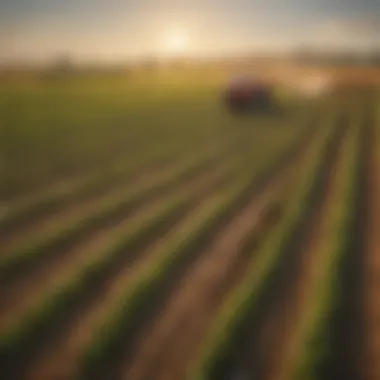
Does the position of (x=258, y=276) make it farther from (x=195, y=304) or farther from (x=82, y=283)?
(x=82, y=283)

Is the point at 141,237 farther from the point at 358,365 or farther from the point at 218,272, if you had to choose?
the point at 358,365

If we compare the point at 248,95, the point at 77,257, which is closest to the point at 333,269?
the point at 248,95

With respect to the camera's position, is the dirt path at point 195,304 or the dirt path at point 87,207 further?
the dirt path at point 87,207

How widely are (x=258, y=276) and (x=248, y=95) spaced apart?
18.4 inches

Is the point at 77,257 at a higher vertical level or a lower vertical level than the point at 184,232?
lower

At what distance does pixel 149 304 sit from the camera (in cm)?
128

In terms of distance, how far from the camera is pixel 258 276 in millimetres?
1282

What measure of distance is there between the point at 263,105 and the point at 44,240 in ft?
2.14

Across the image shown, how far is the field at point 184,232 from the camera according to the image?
1.21 metres

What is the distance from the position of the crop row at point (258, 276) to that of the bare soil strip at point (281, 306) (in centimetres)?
1

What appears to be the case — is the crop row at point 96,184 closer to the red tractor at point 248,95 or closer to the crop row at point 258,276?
the red tractor at point 248,95

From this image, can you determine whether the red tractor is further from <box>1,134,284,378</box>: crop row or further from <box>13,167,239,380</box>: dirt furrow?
<box>13,167,239,380</box>: dirt furrow

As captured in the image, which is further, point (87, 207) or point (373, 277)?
point (87, 207)

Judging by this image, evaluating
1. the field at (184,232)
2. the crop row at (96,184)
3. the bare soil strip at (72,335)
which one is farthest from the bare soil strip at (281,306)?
the crop row at (96,184)
